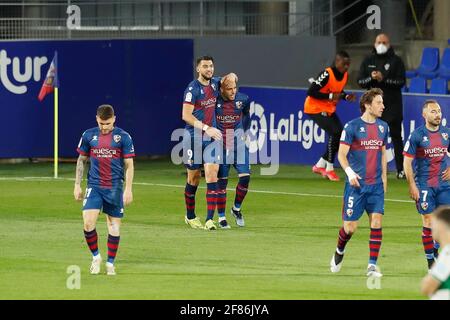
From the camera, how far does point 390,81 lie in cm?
2423

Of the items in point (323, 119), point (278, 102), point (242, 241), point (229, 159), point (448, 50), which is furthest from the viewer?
point (448, 50)

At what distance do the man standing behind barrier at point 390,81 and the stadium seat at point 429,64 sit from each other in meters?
5.20

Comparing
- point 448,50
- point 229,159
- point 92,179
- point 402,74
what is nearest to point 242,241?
point 229,159

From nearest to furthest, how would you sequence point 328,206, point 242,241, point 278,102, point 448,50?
A: 1. point 242,241
2. point 328,206
3. point 278,102
4. point 448,50

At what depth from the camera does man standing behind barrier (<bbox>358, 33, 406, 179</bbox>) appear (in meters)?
24.2

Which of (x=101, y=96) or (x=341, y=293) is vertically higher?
(x=101, y=96)

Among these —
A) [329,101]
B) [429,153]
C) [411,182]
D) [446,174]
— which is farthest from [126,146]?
[329,101]

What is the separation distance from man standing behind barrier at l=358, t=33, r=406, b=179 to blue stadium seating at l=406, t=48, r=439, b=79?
5.20 meters

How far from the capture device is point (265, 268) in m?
15.1

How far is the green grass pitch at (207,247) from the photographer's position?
13594mm

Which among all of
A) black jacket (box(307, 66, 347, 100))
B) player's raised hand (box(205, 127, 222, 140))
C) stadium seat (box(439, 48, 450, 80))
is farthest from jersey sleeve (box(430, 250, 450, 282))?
stadium seat (box(439, 48, 450, 80))

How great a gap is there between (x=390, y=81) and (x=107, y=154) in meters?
10.5

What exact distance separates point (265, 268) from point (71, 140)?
12885 mm

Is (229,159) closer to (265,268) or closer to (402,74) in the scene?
(265,268)
